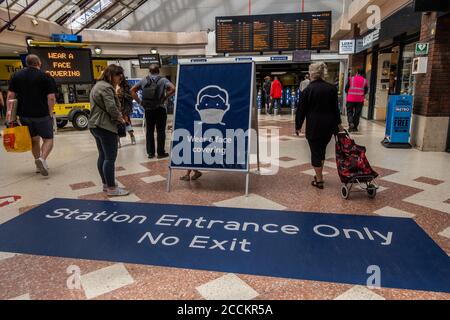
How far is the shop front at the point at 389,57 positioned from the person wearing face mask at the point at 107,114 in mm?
5901

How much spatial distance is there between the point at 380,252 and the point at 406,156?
3.59 metres

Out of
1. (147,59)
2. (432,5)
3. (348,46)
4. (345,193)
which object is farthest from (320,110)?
(147,59)

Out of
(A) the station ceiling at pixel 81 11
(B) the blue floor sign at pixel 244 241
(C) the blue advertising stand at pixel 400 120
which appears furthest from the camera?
(A) the station ceiling at pixel 81 11

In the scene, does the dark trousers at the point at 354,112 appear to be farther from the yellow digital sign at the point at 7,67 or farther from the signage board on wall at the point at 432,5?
the yellow digital sign at the point at 7,67

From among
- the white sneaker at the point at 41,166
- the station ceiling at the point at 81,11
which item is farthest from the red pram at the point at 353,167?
the station ceiling at the point at 81,11

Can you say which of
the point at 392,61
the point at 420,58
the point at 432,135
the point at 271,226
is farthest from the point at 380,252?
the point at 392,61

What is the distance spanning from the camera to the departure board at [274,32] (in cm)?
1033

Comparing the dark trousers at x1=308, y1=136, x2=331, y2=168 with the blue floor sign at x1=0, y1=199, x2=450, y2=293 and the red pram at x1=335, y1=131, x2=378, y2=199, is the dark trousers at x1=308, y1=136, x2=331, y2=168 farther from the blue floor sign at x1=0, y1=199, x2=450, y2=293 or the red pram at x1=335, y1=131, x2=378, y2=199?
the blue floor sign at x1=0, y1=199, x2=450, y2=293

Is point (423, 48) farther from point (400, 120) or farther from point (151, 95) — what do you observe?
point (151, 95)

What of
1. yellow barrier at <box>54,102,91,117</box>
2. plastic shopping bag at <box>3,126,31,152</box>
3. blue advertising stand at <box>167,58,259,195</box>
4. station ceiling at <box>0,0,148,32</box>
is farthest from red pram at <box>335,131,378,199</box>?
station ceiling at <box>0,0,148,32</box>

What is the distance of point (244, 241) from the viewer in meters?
2.42

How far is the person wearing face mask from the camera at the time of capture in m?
3.17
